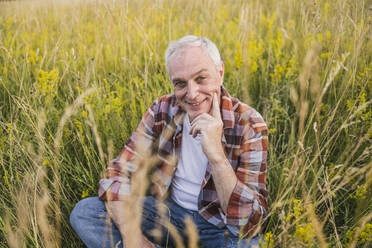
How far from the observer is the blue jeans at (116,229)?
5.51ft

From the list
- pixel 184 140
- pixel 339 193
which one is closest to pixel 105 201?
pixel 184 140

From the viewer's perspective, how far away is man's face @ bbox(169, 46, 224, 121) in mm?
1693

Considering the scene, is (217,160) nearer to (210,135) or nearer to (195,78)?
(210,135)

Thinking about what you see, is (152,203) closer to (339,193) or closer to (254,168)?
(254,168)

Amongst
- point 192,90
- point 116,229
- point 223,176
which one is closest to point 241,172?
point 223,176

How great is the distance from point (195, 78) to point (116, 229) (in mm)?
1026

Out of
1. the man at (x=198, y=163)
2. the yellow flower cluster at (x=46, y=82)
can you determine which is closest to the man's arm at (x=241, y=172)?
the man at (x=198, y=163)

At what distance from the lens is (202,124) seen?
5.04 ft

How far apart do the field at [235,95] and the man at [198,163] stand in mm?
156

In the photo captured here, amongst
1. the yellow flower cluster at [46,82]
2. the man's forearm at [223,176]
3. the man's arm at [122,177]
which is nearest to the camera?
the man's forearm at [223,176]

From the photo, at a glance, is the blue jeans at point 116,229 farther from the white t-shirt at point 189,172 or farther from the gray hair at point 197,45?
the gray hair at point 197,45

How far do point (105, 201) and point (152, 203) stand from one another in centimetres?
31

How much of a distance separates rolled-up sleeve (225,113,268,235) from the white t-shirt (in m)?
0.25

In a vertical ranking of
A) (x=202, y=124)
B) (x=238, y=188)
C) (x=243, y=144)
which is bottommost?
(x=238, y=188)
